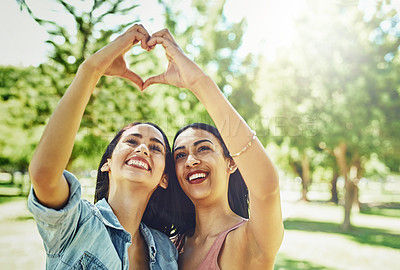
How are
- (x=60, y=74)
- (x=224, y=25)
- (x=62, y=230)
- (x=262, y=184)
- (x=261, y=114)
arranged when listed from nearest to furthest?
(x=62, y=230), (x=262, y=184), (x=60, y=74), (x=224, y=25), (x=261, y=114)

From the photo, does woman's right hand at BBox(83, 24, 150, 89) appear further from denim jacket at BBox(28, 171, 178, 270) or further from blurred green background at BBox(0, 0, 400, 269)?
blurred green background at BBox(0, 0, 400, 269)

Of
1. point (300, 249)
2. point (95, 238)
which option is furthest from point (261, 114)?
point (95, 238)

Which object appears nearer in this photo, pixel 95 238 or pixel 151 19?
pixel 95 238

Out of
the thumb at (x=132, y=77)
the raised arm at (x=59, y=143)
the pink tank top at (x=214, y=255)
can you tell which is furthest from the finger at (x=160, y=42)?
the pink tank top at (x=214, y=255)

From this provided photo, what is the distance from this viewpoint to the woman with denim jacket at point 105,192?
158 cm

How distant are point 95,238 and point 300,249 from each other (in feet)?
33.3

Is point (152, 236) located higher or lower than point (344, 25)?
lower

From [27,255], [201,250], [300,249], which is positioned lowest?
[300,249]

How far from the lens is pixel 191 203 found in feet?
9.80

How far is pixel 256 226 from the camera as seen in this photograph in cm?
197

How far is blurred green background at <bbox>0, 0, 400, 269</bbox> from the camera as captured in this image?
8.90 meters

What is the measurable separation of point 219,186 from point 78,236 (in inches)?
45.6

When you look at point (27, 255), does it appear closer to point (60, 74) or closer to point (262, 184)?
point (60, 74)

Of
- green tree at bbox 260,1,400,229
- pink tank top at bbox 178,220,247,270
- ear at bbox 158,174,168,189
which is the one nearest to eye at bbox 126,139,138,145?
ear at bbox 158,174,168,189
